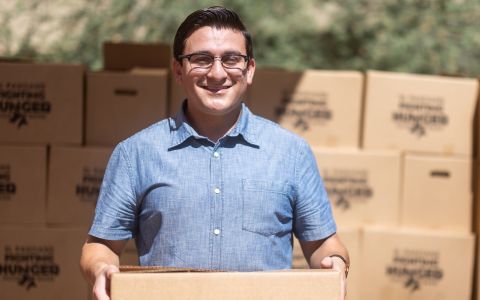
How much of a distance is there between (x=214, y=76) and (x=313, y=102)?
187 centimetres

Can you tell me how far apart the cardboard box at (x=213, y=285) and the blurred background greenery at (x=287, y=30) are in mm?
4845

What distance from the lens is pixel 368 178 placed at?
3.73 metres

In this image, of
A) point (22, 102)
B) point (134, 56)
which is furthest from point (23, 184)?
point (134, 56)

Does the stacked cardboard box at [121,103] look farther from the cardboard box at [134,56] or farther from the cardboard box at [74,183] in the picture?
the cardboard box at [134,56]

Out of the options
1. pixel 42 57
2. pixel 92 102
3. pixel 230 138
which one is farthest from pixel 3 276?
pixel 42 57

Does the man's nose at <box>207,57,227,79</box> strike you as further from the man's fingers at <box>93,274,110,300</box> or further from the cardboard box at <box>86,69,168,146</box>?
the cardboard box at <box>86,69,168,146</box>

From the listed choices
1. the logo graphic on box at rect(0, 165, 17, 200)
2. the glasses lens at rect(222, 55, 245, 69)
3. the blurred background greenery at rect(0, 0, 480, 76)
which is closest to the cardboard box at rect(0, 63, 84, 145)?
the logo graphic on box at rect(0, 165, 17, 200)

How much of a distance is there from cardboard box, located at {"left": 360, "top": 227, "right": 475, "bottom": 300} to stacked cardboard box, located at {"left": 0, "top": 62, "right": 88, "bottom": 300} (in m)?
1.33

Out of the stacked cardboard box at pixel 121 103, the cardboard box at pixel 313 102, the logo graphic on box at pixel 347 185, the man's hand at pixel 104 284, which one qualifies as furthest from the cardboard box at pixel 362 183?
the man's hand at pixel 104 284

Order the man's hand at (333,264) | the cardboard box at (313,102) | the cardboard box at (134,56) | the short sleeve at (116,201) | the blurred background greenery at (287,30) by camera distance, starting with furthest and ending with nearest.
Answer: the blurred background greenery at (287,30)
the cardboard box at (134,56)
the cardboard box at (313,102)
the short sleeve at (116,201)
the man's hand at (333,264)

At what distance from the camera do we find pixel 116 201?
1946 millimetres

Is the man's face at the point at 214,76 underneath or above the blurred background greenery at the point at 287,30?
underneath

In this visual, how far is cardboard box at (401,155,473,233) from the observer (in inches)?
147

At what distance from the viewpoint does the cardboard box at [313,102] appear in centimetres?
369
